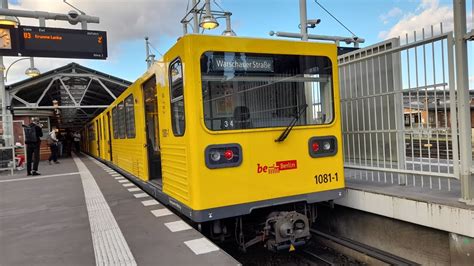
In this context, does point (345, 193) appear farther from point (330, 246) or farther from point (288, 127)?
point (288, 127)

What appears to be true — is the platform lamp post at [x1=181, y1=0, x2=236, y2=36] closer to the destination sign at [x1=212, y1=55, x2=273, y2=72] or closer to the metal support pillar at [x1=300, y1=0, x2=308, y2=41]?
the metal support pillar at [x1=300, y1=0, x2=308, y2=41]

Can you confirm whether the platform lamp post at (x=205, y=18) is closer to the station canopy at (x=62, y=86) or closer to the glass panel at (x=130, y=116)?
the glass panel at (x=130, y=116)

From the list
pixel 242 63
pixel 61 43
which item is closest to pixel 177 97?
pixel 242 63

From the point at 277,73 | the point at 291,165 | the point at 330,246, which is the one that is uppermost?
the point at 277,73

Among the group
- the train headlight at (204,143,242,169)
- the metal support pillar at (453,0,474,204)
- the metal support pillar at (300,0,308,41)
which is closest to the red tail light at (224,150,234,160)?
the train headlight at (204,143,242,169)

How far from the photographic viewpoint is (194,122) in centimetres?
366

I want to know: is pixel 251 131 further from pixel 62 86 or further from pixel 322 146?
pixel 62 86

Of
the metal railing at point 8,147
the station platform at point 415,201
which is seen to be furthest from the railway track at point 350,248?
the metal railing at point 8,147

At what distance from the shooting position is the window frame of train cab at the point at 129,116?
7.12 m

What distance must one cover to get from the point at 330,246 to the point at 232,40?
3.25m

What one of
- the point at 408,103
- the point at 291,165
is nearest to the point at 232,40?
the point at 291,165

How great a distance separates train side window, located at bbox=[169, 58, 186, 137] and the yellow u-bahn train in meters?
0.01

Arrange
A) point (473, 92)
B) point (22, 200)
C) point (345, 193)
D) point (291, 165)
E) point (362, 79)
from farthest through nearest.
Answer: point (22, 200) → point (362, 79) → point (345, 193) → point (291, 165) → point (473, 92)

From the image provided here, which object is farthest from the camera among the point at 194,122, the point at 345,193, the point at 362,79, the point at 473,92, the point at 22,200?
the point at 22,200
